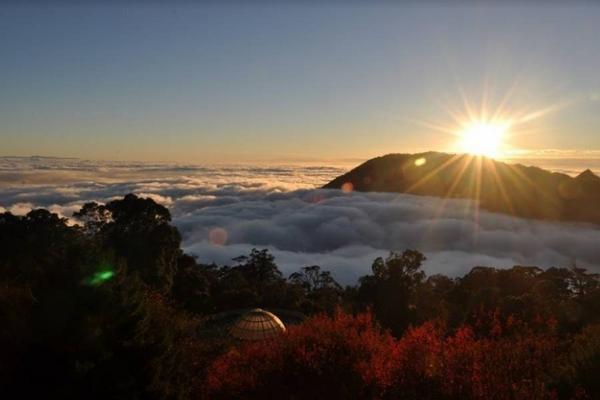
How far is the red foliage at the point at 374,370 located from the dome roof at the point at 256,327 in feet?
28.3

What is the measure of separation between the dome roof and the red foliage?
8.62 meters

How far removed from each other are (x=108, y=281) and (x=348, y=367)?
11263 millimetres

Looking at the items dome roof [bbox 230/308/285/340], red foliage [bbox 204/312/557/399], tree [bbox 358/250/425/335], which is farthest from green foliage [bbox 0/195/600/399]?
tree [bbox 358/250/425/335]

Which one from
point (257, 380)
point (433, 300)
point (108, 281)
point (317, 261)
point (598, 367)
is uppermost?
point (108, 281)

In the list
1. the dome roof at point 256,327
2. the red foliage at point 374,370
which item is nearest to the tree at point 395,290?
the dome roof at point 256,327

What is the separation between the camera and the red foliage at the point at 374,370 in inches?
798

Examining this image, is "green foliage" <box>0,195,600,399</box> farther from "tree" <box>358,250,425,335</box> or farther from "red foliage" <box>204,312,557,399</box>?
"tree" <box>358,250,425,335</box>

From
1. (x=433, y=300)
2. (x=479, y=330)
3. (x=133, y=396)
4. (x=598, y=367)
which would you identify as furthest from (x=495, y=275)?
(x=133, y=396)

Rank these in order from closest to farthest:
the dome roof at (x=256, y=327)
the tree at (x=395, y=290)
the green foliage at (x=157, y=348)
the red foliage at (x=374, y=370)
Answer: the green foliage at (x=157, y=348)
the red foliage at (x=374, y=370)
the dome roof at (x=256, y=327)
the tree at (x=395, y=290)

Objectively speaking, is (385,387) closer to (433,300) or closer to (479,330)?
(479,330)

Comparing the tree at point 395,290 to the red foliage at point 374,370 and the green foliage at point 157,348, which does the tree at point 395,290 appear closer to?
the green foliage at point 157,348

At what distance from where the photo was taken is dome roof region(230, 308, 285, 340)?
36.1 meters

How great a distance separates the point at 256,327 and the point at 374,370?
16.2 meters

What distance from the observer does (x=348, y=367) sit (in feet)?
73.2
